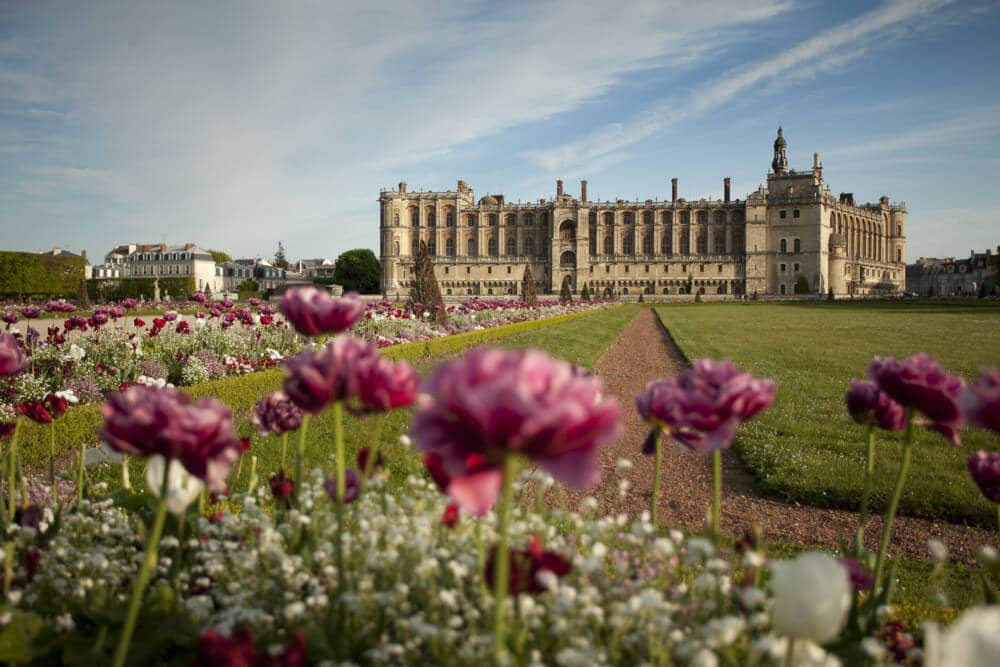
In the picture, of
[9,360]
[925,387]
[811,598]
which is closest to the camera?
[811,598]

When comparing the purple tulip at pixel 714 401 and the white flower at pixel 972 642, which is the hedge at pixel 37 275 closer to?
the purple tulip at pixel 714 401

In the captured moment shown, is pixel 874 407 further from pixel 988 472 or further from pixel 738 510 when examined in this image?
pixel 738 510

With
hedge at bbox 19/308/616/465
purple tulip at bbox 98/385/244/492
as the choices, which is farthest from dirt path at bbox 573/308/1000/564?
hedge at bbox 19/308/616/465

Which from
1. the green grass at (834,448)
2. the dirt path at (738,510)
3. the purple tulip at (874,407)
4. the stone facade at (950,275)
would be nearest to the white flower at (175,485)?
the purple tulip at (874,407)

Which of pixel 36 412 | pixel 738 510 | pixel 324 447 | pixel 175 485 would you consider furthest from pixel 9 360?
Result: pixel 738 510

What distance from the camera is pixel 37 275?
3922 cm

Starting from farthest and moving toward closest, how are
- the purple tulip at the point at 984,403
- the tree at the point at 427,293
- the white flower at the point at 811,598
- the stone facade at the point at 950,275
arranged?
the stone facade at the point at 950,275 → the tree at the point at 427,293 → the purple tulip at the point at 984,403 → the white flower at the point at 811,598

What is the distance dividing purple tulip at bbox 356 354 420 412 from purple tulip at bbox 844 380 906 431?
131 centimetres

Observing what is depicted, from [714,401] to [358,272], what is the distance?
75300 millimetres

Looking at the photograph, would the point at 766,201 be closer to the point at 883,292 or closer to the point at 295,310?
the point at 883,292

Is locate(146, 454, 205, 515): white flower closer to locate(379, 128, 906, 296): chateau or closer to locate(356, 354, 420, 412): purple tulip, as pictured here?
locate(356, 354, 420, 412): purple tulip

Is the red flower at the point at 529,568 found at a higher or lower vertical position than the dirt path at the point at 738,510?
higher

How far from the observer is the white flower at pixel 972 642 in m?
0.88

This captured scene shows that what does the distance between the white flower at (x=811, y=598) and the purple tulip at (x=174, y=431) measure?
1.04 m
